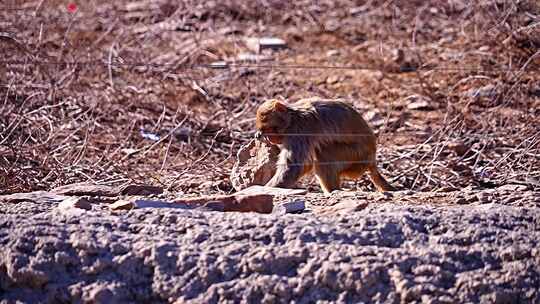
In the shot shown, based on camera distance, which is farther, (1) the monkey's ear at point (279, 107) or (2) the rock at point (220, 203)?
(1) the monkey's ear at point (279, 107)

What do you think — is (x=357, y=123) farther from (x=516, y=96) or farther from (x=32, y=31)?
(x=32, y=31)

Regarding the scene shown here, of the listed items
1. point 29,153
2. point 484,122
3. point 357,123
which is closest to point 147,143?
point 29,153

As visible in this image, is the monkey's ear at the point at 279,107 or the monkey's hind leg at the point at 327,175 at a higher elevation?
the monkey's ear at the point at 279,107

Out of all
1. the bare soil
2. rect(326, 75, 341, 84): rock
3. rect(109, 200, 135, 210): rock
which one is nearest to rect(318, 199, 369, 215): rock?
the bare soil

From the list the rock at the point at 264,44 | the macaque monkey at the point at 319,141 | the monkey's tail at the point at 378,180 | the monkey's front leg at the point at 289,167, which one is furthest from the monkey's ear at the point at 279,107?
the rock at the point at 264,44

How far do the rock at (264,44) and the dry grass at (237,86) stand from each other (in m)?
0.16

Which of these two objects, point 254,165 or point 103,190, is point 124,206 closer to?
point 103,190

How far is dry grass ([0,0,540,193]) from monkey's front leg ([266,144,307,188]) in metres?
0.49

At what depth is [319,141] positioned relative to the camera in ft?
26.4

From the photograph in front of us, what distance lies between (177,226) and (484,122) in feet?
16.1

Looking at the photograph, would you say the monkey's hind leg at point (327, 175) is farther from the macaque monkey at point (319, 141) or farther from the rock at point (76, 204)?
the rock at point (76, 204)

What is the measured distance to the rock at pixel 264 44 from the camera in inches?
526

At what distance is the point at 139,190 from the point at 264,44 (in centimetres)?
664

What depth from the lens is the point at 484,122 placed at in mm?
9586
